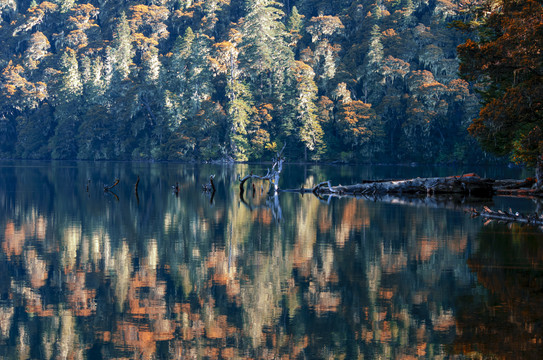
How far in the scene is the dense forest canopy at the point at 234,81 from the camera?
3536 inches

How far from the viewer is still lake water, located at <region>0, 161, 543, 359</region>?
37.8ft

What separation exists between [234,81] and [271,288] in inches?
3487

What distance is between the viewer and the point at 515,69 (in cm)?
3034

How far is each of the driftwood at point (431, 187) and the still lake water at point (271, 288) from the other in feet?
37.4

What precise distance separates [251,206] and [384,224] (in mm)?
10274

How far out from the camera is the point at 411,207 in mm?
32625

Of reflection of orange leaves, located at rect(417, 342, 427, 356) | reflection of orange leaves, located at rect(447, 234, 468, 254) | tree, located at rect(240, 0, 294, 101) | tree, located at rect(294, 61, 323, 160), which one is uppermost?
tree, located at rect(240, 0, 294, 101)

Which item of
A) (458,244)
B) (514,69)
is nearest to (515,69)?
(514,69)

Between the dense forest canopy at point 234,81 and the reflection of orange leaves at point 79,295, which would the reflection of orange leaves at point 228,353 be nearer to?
the reflection of orange leaves at point 79,295

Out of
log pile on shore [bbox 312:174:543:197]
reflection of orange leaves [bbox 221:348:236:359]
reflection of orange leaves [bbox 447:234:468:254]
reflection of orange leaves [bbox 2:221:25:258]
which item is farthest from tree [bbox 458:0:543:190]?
reflection of orange leaves [bbox 221:348:236:359]

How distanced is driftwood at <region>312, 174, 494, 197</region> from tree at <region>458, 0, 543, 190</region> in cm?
409

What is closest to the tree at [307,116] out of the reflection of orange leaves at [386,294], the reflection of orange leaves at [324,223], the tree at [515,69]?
the tree at [515,69]

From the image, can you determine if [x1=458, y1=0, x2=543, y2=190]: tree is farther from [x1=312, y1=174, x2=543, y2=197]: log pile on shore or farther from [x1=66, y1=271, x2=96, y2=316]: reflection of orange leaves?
[x1=66, y1=271, x2=96, y2=316]: reflection of orange leaves

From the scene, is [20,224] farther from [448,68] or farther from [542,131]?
[448,68]
